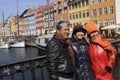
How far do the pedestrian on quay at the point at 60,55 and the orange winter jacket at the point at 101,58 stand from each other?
0.35 m

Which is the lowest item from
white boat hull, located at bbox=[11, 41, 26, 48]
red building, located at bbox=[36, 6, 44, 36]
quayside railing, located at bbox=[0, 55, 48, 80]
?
white boat hull, located at bbox=[11, 41, 26, 48]

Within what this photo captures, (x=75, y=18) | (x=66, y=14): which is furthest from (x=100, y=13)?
(x=66, y=14)

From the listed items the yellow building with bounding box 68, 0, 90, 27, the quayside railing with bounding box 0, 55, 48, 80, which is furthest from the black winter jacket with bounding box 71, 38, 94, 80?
the yellow building with bounding box 68, 0, 90, 27

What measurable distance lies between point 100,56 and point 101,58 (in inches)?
1.2

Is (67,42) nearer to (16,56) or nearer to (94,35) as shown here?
(94,35)

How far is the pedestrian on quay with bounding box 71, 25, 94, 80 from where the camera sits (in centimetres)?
432

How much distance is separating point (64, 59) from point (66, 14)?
69917 millimetres


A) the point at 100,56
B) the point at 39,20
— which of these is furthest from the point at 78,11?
the point at 100,56

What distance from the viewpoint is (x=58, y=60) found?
409 centimetres

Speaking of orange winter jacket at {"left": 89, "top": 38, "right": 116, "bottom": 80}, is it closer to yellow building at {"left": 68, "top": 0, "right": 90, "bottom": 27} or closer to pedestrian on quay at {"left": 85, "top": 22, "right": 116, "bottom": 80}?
pedestrian on quay at {"left": 85, "top": 22, "right": 116, "bottom": 80}

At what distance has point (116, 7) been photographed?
53031mm

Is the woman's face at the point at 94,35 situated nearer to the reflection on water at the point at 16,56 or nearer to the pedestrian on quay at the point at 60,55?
the pedestrian on quay at the point at 60,55

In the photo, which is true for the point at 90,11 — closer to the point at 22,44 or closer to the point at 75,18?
the point at 75,18

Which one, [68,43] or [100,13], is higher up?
[100,13]
